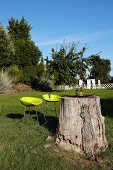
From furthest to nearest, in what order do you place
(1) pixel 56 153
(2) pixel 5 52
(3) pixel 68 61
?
(2) pixel 5 52, (3) pixel 68 61, (1) pixel 56 153

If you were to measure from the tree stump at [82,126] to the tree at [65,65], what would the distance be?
A: 73.3 feet

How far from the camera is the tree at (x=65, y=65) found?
1184 inches

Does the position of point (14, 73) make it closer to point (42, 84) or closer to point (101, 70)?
point (42, 84)

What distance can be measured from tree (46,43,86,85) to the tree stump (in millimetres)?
22347

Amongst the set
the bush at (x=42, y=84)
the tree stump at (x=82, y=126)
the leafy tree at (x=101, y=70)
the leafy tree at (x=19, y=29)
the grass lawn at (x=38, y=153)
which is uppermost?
the leafy tree at (x=19, y=29)

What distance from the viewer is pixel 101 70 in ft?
157

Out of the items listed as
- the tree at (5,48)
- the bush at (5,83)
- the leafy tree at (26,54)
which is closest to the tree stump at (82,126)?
the bush at (5,83)

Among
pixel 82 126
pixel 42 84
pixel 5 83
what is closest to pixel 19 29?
pixel 42 84

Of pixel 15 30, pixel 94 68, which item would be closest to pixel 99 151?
pixel 15 30

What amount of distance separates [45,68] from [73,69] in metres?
4.04

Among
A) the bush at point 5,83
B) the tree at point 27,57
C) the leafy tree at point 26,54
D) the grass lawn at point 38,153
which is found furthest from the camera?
the leafy tree at point 26,54

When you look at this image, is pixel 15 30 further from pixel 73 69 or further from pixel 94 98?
pixel 94 98

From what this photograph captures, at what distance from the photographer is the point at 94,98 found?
766cm

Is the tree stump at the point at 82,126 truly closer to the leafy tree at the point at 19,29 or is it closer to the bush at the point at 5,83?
the bush at the point at 5,83
